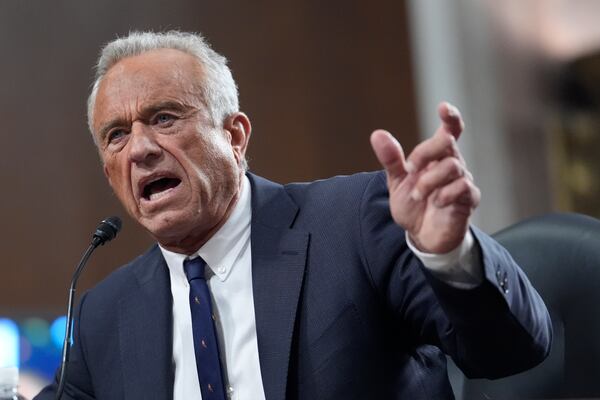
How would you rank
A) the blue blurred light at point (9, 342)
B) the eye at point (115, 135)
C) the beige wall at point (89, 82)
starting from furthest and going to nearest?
the beige wall at point (89, 82) → the blue blurred light at point (9, 342) → the eye at point (115, 135)

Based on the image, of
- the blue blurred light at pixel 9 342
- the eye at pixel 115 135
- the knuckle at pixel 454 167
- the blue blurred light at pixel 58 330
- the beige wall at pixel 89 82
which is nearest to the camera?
the knuckle at pixel 454 167

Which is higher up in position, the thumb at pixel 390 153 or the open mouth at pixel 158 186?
the thumb at pixel 390 153

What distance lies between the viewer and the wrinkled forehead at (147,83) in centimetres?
212

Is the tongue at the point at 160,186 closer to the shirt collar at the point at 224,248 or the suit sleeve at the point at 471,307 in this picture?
the shirt collar at the point at 224,248

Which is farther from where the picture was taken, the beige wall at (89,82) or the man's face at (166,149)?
the beige wall at (89,82)

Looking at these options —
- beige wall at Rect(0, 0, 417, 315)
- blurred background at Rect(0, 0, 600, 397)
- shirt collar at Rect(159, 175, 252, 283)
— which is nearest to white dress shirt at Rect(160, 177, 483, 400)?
shirt collar at Rect(159, 175, 252, 283)

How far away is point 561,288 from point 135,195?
0.94 m

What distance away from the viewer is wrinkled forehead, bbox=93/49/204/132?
6.95 feet

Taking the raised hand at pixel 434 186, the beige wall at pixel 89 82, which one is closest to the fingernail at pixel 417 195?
the raised hand at pixel 434 186

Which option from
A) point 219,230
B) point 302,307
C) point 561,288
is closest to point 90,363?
point 219,230

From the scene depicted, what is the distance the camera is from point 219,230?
2182 millimetres

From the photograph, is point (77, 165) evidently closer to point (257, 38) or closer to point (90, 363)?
point (257, 38)

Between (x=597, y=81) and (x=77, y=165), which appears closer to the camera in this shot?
(x=77, y=165)

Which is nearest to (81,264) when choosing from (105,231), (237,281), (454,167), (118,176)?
(105,231)
